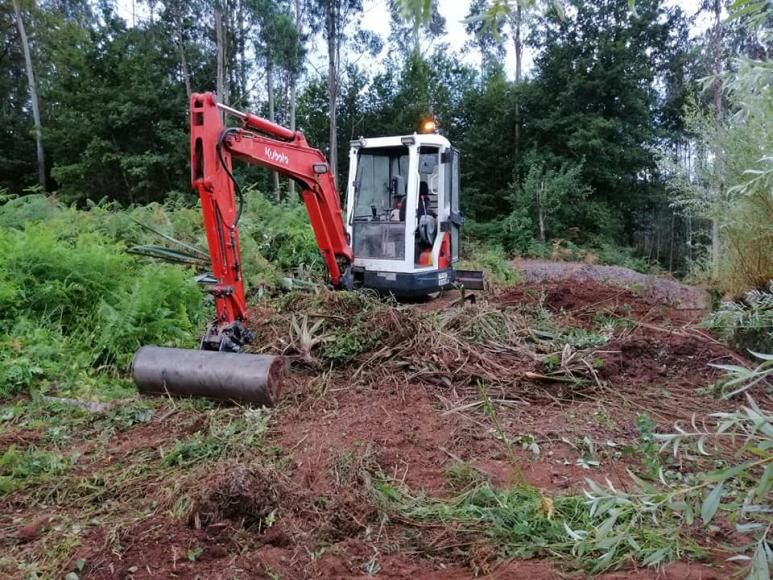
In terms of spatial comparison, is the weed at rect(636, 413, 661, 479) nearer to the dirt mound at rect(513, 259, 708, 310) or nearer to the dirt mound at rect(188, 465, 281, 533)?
the dirt mound at rect(188, 465, 281, 533)

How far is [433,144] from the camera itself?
25.4ft

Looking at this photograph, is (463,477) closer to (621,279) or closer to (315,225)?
(315,225)

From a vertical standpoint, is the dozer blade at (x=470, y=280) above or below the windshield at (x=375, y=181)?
below

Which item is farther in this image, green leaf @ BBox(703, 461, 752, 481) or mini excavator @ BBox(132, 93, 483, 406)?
mini excavator @ BBox(132, 93, 483, 406)

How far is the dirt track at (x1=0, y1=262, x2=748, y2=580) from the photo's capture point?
2518 mm

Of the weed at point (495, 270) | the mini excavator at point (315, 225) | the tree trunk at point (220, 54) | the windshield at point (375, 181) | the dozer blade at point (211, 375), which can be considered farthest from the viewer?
the tree trunk at point (220, 54)

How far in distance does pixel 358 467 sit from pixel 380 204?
17.4 ft

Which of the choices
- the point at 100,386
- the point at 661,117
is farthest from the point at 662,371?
the point at 661,117

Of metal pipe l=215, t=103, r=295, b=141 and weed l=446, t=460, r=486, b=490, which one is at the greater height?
metal pipe l=215, t=103, r=295, b=141

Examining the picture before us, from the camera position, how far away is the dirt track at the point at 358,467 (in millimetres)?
2518

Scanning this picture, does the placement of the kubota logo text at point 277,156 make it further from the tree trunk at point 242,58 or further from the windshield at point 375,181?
the tree trunk at point 242,58

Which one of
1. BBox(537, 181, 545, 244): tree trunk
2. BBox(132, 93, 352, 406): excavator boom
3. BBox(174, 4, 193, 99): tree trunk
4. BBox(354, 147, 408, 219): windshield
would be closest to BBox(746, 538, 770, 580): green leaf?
BBox(132, 93, 352, 406): excavator boom

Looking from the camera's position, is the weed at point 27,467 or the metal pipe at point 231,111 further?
the metal pipe at point 231,111

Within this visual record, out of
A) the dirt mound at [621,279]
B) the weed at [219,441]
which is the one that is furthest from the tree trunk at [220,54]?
the weed at [219,441]
